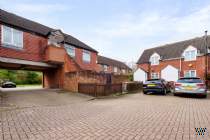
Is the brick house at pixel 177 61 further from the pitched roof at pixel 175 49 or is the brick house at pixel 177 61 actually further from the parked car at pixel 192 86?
the parked car at pixel 192 86

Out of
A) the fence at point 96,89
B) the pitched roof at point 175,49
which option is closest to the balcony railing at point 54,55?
the fence at point 96,89

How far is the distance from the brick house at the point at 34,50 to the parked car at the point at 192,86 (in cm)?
936

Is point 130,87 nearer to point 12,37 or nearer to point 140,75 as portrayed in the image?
point 12,37

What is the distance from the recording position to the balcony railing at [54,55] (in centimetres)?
1422

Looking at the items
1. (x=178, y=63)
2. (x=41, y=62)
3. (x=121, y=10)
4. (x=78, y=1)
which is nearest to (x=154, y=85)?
(x=121, y=10)

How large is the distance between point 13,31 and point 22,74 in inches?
995

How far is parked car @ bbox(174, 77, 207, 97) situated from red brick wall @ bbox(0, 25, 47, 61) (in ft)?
42.5

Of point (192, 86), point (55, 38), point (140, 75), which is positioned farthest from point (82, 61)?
point (140, 75)

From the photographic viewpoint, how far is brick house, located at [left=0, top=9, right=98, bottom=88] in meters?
11.9

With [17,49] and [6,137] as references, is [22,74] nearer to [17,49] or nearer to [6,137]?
[17,49]

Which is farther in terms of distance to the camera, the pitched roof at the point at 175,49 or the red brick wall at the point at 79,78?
the pitched roof at the point at 175,49

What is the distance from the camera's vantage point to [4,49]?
11570 millimetres

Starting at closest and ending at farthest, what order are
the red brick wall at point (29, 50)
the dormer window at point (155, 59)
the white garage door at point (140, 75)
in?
1. the red brick wall at point (29, 50)
2. the dormer window at point (155, 59)
3. the white garage door at point (140, 75)

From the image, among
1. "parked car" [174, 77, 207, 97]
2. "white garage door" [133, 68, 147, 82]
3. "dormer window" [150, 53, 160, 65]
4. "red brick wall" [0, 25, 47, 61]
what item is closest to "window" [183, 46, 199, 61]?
"dormer window" [150, 53, 160, 65]
